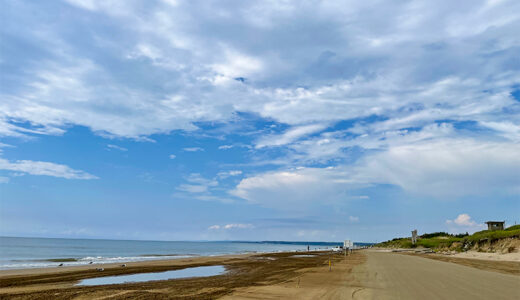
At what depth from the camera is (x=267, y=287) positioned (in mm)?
20469

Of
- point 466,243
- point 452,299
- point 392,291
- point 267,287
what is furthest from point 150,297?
point 466,243

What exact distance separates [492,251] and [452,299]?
47464 mm

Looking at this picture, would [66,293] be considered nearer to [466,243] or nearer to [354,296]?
[354,296]

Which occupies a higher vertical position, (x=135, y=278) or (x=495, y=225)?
(x=495, y=225)

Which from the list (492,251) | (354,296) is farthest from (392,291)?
(492,251)

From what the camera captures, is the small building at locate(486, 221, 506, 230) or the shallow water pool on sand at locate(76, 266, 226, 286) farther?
the small building at locate(486, 221, 506, 230)

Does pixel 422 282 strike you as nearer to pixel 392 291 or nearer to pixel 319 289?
pixel 392 291

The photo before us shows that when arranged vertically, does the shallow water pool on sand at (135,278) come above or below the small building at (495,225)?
below

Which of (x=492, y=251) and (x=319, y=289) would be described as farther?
(x=492, y=251)

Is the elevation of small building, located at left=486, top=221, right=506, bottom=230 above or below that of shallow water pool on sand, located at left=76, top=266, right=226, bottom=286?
above

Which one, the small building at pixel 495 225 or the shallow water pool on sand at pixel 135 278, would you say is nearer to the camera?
the shallow water pool on sand at pixel 135 278

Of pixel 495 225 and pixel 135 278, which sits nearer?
pixel 135 278

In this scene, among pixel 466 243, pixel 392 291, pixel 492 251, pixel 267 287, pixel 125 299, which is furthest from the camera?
pixel 466 243

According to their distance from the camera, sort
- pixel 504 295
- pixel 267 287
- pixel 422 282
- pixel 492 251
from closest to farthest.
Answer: pixel 504 295
pixel 267 287
pixel 422 282
pixel 492 251
